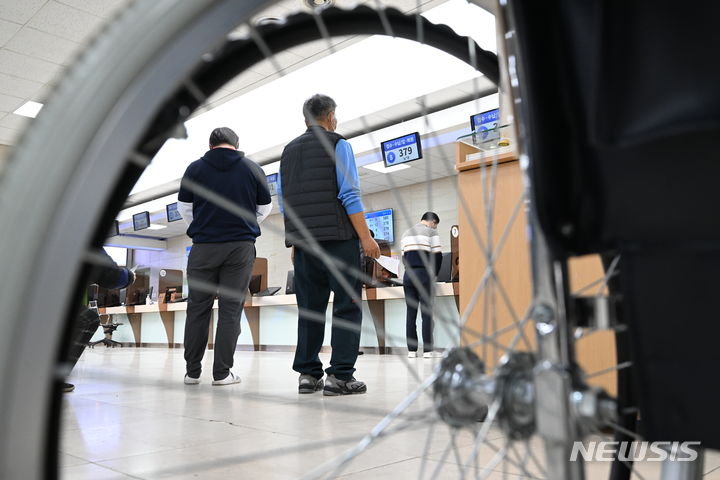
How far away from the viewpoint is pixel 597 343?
1.59 metres

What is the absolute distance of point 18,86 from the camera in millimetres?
5922

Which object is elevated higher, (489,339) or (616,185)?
(616,185)

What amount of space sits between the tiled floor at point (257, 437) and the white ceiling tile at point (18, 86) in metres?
4.23

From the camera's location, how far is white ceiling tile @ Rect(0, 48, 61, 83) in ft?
17.3

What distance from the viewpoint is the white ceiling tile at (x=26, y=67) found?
528cm

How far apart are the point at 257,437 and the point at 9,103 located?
20.7 feet

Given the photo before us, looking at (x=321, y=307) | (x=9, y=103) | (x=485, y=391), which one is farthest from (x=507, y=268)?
(x=9, y=103)

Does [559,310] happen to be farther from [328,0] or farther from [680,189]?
[328,0]

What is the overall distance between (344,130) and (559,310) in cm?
688

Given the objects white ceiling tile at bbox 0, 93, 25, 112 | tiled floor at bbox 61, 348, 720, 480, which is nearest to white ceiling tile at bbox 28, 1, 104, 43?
white ceiling tile at bbox 0, 93, 25, 112

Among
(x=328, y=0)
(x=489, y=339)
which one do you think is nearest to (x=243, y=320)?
(x=328, y=0)

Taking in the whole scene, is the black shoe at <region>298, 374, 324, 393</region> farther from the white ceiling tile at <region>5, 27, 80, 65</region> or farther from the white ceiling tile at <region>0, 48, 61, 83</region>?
the white ceiling tile at <region>0, 48, 61, 83</region>

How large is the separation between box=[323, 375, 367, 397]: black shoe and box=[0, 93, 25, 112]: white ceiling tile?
5548mm

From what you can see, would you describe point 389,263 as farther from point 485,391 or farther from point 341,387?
point 485,391
